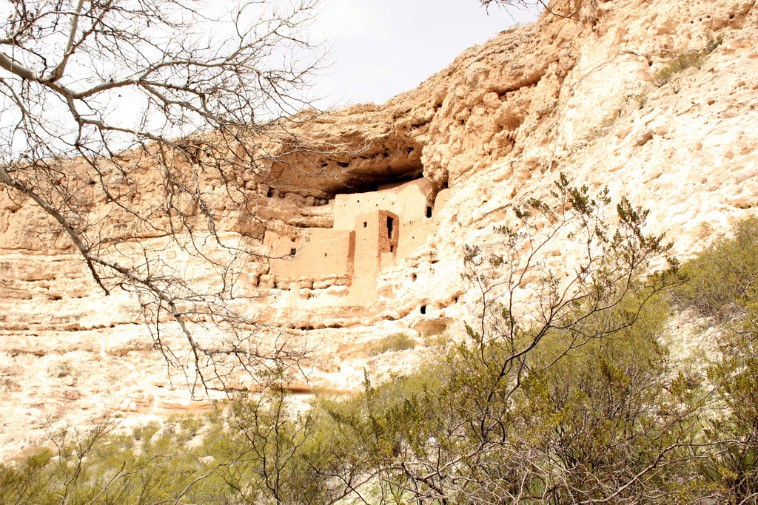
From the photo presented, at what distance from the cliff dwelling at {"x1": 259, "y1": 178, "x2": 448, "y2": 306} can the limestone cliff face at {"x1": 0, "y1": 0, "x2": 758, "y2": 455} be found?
5 cm

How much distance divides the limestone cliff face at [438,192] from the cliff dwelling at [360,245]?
47mm

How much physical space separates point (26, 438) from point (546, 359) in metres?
9.99

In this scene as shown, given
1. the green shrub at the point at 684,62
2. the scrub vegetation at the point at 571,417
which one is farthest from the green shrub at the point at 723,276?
the green shrub at the point at 684,62

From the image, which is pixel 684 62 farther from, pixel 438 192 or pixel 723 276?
pixel 438 192

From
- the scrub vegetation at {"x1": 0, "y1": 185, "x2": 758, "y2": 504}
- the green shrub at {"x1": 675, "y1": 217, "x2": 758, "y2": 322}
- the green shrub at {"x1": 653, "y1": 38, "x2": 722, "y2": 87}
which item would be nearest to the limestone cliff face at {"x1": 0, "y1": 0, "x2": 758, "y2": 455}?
the green shrub at {"x1": 653, "y1": 38, "x2": 722, "y2": 87}

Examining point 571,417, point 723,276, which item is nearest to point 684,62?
point 723,276

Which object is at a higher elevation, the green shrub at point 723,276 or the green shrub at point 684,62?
the green shrub at point 684,62

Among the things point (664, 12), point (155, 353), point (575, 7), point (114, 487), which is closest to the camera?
point (114, 487)

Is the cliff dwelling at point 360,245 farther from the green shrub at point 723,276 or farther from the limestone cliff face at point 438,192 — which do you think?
the green shrub at point 723,276

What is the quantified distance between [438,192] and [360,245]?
7.76ft

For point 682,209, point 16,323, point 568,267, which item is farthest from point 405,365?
point 16,323

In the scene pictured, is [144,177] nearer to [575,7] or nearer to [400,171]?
[400,171]

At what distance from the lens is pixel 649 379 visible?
3.99 metres

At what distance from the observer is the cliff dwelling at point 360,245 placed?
590 inches
